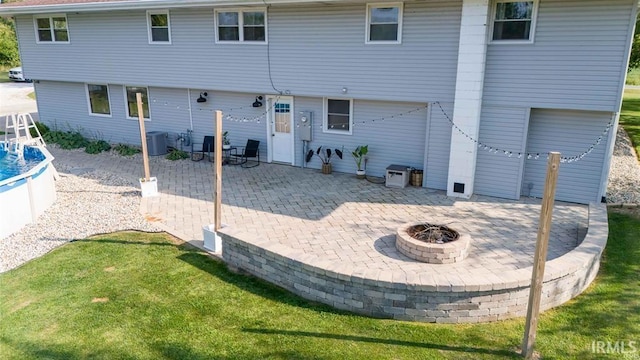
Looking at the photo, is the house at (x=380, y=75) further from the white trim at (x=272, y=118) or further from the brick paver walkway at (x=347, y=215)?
the brick paver walkway at (x=347, y=215)

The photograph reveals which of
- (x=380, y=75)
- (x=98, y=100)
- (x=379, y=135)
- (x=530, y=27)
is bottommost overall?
(x=379, y=135)

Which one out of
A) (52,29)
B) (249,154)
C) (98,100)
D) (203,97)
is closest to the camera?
(249,154)

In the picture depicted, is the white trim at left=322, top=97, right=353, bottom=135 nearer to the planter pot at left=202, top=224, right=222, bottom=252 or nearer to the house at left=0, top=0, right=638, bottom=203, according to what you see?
the house at left=0, top=0, right=638, bottom=203

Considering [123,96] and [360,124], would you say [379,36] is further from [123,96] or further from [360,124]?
[123,96]

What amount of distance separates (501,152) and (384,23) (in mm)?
4226

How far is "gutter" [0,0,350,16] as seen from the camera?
39.8 ft

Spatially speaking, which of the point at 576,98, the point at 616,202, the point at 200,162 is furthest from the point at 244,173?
the point at 616,202

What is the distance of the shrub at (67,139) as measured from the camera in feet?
53.4

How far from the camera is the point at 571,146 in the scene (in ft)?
33.5

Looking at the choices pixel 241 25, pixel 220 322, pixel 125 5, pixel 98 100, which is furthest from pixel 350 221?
pixel 98 100

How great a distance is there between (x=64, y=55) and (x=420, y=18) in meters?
12.9

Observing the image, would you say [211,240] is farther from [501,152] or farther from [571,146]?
[571,146]

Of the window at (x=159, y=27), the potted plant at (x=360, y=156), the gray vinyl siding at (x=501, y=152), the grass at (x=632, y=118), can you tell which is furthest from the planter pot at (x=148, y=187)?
the grass at (x=632, y=118)

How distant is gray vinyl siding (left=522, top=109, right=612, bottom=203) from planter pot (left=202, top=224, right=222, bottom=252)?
23.9 ft
